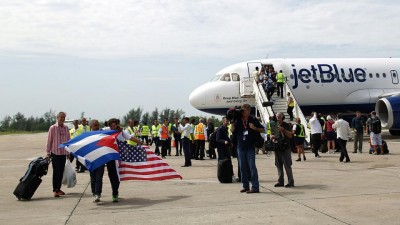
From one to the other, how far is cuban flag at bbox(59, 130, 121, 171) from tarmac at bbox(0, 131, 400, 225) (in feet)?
2.27

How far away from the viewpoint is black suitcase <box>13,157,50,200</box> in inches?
330

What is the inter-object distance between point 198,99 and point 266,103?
4.10 m

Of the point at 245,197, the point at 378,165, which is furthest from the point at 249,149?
the point at 378,165

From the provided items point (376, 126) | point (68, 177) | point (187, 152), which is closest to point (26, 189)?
point (68, 177)

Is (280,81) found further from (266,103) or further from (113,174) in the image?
(113,174)

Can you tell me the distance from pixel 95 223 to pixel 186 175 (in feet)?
17.9

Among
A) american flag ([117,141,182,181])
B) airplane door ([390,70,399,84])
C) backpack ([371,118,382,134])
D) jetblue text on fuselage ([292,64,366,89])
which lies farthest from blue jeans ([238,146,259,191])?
airplane door ([390,70,399,84])

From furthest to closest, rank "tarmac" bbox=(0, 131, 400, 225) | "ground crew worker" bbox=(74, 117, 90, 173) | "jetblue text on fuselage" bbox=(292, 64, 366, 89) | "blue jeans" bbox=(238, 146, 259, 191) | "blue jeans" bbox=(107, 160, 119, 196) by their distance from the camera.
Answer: "jetblue text on fuselage" bbox=(292, 64, 366, 89) < "ground crew worker" bbox=(74, 117, 90, 173) < "blue jeans" bbox=(238, 146, 259, 191) < "blue jeans" bbox=(107, 160, 119, 196) < "tarmac" bbox=(0, 131, 400, 225)

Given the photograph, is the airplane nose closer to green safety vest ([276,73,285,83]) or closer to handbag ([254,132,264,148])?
green safety vest ([276,73,285,83])

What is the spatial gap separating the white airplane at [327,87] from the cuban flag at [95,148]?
14858 mm

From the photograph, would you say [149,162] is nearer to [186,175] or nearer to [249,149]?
[249,149]

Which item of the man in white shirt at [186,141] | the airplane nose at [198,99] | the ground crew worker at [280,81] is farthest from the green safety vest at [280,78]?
the man in white shirt at [186,141]

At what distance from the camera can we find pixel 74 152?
8477mm

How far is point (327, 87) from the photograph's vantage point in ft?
79.6
